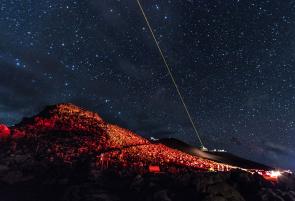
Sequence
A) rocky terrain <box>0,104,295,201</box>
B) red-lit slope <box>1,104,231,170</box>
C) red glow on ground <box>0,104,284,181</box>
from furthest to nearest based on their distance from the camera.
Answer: red-lit slope <box>1,104,231,170</box> → red glow on ground <box>0,104,284,181</box> → rocky terrain <box>0,104,295,201</box>

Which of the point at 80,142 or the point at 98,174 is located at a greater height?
the point at 80,142

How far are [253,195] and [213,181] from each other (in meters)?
4.82

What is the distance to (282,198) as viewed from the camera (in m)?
32.6

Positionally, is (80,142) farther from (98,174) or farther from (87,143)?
(98,174)

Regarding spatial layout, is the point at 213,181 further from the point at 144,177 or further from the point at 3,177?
the point at 3,177

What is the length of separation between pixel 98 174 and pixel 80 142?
15.4 m

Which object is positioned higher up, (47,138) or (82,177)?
(47,138)

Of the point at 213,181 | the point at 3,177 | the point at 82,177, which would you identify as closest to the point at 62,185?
the point at 82,177

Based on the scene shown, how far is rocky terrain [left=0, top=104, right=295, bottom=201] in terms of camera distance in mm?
31562

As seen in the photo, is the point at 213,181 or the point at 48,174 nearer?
the point at 213,181

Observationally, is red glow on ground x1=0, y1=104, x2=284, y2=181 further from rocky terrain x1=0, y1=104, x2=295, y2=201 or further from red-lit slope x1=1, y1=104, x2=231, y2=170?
rocky terrain x1=0, y1=104, x2=295, y2=201

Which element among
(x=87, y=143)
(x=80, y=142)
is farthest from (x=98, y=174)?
(x=80, y=142)

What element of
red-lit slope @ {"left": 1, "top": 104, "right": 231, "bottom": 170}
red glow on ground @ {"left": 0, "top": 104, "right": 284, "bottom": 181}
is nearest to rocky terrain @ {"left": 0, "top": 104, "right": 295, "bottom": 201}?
red-lit slope @ {"left": 1, "top": 104, "right": 231, "bottom": 170}

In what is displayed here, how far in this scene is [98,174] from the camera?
125 ft
